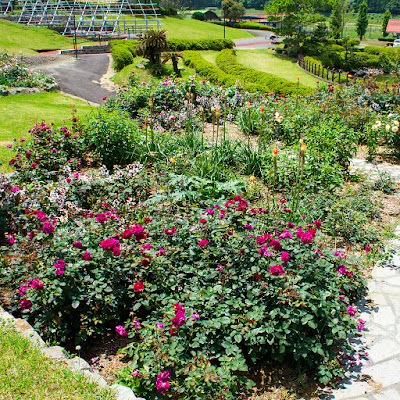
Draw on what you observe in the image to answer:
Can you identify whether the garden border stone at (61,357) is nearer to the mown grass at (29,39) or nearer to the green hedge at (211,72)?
the green hedge at (211,72)

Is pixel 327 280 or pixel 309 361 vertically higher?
pixel 327 280

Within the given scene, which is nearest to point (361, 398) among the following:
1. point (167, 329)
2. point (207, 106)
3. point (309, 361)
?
point (309, 361)

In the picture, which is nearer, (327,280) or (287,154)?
(327,280)

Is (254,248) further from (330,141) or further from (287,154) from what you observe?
(330,141)

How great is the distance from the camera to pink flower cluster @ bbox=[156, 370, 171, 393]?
2.63 m

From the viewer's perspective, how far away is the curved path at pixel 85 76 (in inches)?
561

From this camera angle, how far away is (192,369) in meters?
2.73

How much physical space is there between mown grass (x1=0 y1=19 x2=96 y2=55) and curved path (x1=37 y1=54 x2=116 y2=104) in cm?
334

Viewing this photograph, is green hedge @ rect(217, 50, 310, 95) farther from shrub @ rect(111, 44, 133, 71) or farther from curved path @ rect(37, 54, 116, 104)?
curved path @ rect(37, 54, 116, 104)

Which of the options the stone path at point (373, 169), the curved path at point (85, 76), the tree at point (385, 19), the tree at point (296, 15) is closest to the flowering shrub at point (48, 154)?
the stone path at point (373, 169)

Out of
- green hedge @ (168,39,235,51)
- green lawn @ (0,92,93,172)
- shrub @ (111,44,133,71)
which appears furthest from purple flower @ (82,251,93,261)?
green hedge @ (168,39,235,51)

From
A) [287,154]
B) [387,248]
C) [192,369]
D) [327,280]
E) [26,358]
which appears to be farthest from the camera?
[287,154]

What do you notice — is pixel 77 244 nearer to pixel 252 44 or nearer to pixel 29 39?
pixel 29 39

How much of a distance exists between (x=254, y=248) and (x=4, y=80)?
13186 mm
